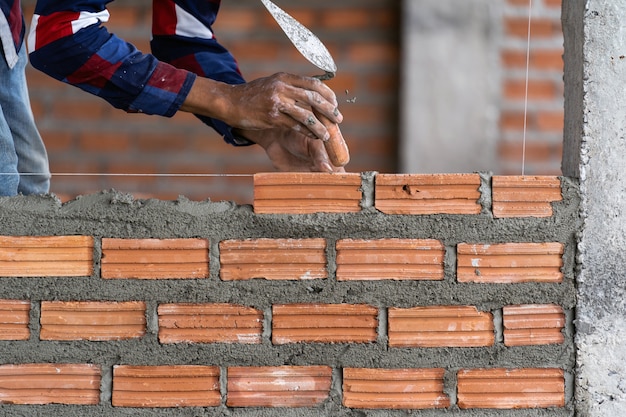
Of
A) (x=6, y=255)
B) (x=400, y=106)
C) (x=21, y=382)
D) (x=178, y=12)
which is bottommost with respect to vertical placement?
(x=21, y=382)

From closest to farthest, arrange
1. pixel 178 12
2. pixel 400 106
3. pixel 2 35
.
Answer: pixel 2 35, pixel 178 12, pixel 400 106

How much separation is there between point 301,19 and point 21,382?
292 cm

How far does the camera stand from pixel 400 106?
4137mm

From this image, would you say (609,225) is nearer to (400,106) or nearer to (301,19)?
(400,106)

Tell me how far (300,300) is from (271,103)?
458mm

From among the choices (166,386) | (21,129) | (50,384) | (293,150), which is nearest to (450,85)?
(293,150)

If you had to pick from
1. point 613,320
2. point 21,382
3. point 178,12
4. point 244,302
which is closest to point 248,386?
point 244,302

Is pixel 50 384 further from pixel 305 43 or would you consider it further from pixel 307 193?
pixel 305 43

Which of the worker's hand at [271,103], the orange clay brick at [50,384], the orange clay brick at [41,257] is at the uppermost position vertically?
the worker's hand at [271,103]

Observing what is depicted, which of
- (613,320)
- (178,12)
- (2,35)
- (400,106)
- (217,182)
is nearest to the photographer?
(613,320)

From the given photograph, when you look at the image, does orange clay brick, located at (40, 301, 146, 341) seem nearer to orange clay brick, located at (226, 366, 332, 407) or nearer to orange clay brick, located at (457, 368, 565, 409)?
orange clay brick, located at (226, 366, 332, 407)

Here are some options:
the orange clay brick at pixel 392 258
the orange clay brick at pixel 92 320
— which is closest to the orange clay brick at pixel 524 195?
the orange clay brick at pixel 392 258

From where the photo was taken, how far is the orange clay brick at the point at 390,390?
1751mm

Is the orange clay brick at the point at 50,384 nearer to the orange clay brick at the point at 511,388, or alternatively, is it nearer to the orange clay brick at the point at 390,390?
the orange clay brick at the point at 390,390
